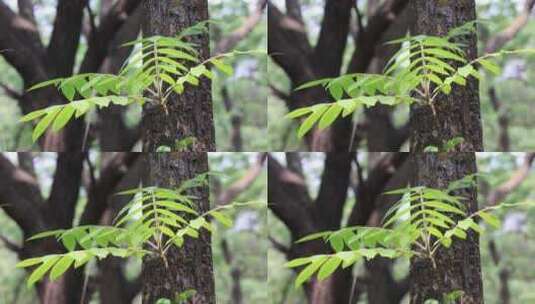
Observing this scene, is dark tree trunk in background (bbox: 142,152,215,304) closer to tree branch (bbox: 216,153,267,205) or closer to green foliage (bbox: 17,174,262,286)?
green foliage (bbox: 17,174,262,286)

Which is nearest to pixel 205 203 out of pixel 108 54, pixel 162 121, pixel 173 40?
pixel 162 121

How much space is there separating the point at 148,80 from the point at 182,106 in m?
0.26

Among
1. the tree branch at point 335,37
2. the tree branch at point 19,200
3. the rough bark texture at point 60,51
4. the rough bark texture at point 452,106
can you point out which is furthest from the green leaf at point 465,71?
the tree branch at point 19,200

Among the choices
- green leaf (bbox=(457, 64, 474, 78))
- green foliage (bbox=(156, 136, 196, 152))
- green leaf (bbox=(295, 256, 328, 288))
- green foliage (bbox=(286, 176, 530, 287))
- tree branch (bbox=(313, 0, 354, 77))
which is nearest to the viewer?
green leaf (bbox=(295, 256, 328, 288))

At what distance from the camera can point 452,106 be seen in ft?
11.1

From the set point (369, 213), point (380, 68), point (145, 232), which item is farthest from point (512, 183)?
point (145, 232)

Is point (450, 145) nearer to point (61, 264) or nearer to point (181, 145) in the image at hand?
point (181, 145)

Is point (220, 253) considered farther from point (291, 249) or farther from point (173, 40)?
point (173, 40)

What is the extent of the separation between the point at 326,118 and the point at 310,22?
4.35 feet

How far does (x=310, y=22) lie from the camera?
418 centimetres

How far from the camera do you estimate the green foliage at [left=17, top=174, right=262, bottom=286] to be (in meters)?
3.01

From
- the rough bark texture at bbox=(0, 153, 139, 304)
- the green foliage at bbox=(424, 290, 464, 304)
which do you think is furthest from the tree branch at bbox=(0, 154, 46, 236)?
the green foliage at bbox=(424, 290, 464, 304)

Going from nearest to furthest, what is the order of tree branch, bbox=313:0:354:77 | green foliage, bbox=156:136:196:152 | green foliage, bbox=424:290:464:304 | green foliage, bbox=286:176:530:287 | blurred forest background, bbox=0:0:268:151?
green foliage, bbox=286:176:530:287
green foliage, bbox=424:290:464:304
green foliage, bbox=156:136:196:152
blurred forest background, bbox=0:0:268:151
tree branch, bbox=313:0:354:77

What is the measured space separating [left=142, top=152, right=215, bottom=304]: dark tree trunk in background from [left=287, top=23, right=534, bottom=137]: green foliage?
437mm
